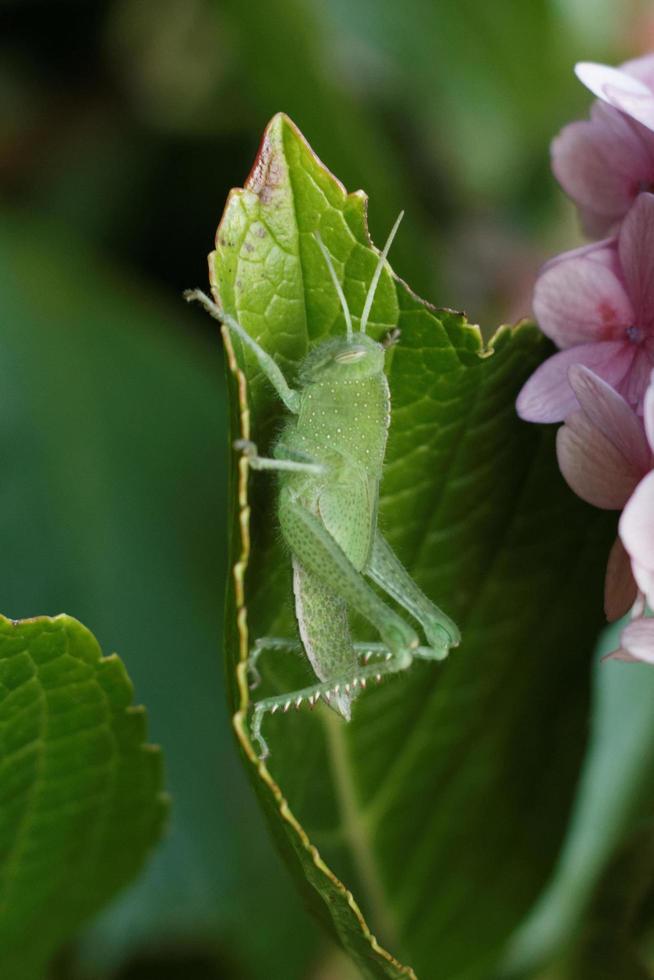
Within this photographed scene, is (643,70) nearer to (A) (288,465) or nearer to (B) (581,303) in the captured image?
(B) (581,303)

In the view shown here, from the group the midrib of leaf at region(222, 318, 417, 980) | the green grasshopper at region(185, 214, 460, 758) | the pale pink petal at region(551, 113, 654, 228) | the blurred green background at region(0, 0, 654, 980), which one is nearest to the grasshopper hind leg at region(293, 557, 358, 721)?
the green grasshopper at region(185, 214, 460, 758)

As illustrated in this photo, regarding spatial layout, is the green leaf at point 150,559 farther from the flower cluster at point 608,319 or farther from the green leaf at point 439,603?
the flower cluster at point 608,319

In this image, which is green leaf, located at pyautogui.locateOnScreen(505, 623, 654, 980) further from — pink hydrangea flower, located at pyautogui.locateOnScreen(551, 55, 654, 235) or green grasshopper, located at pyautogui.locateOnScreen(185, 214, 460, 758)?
pink hydrangea flower, located at pyautogui.locateOnScreen(551, 55, 654, 235)

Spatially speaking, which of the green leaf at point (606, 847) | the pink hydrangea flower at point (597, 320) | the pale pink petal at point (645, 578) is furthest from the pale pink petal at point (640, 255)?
the green leaf at point (606, 847)

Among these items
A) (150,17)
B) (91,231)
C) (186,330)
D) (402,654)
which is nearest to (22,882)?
(402,654)

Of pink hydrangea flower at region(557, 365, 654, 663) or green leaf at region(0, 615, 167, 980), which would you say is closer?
pink hydrangea flower at region(557, 365, 654, 663)

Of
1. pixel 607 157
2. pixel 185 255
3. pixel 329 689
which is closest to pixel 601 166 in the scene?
pixel 607 157
